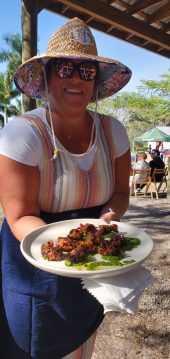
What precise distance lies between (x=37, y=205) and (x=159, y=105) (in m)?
37.2

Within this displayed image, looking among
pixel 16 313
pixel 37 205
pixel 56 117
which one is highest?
pixel 56 117

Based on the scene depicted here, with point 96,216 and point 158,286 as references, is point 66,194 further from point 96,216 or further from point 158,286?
point 158,286

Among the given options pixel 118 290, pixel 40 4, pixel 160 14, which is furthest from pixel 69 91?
pixel 160 14

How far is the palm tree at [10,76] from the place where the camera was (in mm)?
37812

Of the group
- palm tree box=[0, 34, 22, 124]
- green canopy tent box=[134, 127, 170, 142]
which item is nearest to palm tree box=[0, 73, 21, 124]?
palm tree box=[0, 34, 22, 124]

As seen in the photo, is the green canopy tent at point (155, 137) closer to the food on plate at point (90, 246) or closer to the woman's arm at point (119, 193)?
the woman's arm at point (119, 193)

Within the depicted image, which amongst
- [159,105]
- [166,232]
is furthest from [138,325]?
[159,105]

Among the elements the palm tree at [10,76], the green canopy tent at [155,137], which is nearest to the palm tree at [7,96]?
the palm tree at [10,76]

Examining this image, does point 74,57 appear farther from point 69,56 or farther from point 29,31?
point 29,31

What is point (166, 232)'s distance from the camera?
5840 mm

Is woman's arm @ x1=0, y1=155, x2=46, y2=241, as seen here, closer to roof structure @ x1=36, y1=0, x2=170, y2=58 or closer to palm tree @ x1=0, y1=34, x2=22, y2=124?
roof structure @ x1=36, y1=0, x2=170, y2=58

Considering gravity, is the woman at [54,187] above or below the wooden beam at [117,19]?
below

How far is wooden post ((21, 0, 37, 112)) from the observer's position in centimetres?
365

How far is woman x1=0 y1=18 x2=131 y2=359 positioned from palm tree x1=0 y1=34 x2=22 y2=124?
3213 centimetres
